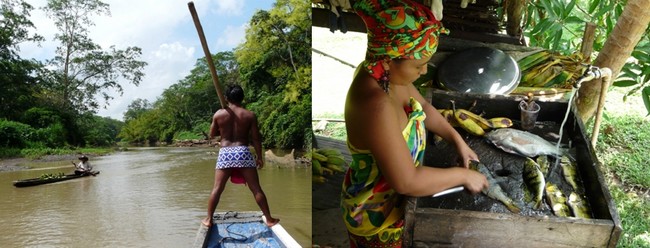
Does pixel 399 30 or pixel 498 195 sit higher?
pixel 399 30

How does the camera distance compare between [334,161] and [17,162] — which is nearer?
[17,162]

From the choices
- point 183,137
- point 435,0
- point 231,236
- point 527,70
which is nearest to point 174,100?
point 183,137

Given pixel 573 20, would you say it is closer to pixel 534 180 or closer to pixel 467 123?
pixel 467 123

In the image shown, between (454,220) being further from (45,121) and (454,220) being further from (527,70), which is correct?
(45,121)

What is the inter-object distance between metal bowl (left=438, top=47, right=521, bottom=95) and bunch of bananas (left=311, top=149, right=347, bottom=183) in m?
0.87

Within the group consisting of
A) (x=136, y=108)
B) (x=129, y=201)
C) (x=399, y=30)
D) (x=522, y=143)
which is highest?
(x=399, y=30)

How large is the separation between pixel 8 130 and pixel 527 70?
1.74 m

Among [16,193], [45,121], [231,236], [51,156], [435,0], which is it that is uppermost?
[435,0]

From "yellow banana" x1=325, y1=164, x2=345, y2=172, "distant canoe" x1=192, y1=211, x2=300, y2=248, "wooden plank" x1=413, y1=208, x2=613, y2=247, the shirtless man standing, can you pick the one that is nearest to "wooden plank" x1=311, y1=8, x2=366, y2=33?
the shirtless man standing

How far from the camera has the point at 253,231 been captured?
2.19 meters

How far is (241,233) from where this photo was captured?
2131mm

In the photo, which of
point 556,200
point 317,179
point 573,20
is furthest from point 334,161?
point 556,200

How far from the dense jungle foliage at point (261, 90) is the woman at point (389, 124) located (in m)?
1.00

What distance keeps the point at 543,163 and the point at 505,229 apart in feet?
1.11
